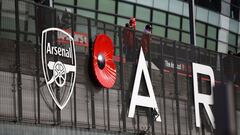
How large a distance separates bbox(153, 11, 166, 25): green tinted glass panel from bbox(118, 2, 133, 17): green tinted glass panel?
2.40 metres

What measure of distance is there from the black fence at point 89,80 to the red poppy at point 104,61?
21 centimetres

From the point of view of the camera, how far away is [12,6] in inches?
556

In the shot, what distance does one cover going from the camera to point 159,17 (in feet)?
128

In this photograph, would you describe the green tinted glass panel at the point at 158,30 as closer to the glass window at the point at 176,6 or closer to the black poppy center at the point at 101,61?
the glass window at the point at 176,6

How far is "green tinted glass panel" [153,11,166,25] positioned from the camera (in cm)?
3872

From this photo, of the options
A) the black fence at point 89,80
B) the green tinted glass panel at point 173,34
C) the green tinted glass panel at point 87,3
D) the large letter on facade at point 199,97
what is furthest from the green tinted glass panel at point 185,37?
the large letter on facade at point 199,97

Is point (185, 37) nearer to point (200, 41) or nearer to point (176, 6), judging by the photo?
point (200, 41)

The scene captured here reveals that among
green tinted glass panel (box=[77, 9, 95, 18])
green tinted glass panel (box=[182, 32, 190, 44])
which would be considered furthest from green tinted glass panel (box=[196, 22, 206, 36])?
green tinted glass panel (box=[77, 9, 95, 18])

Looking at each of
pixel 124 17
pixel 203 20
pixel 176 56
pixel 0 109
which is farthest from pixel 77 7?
pixel 0 109

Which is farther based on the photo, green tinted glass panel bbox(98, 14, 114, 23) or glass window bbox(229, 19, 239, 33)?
glass window bbox(229, 19, 239, 33)

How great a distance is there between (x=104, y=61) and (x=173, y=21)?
77.4 ft

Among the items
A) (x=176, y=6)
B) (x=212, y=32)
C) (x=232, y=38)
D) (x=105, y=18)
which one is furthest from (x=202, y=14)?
(x=105, y=18)

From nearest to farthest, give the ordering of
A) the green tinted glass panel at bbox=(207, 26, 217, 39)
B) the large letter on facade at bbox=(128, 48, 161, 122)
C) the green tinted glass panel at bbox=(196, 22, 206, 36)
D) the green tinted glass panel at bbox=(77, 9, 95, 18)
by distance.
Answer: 1. the large letter on facade at bbox=(128, 48, 161, 122)
2. the green tinted glass panel at bbox=(77, 9, 95, 18)
3. the green tinted glass panel at bbox=(196, 22, 206, 36)
4. the green tinted glass panel at bbox=(207, 26, 217, 39)

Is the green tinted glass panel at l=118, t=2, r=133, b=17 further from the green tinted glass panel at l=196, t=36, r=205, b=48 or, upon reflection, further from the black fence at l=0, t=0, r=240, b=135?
the black fence at l=0, t=0, r=240, b=135
